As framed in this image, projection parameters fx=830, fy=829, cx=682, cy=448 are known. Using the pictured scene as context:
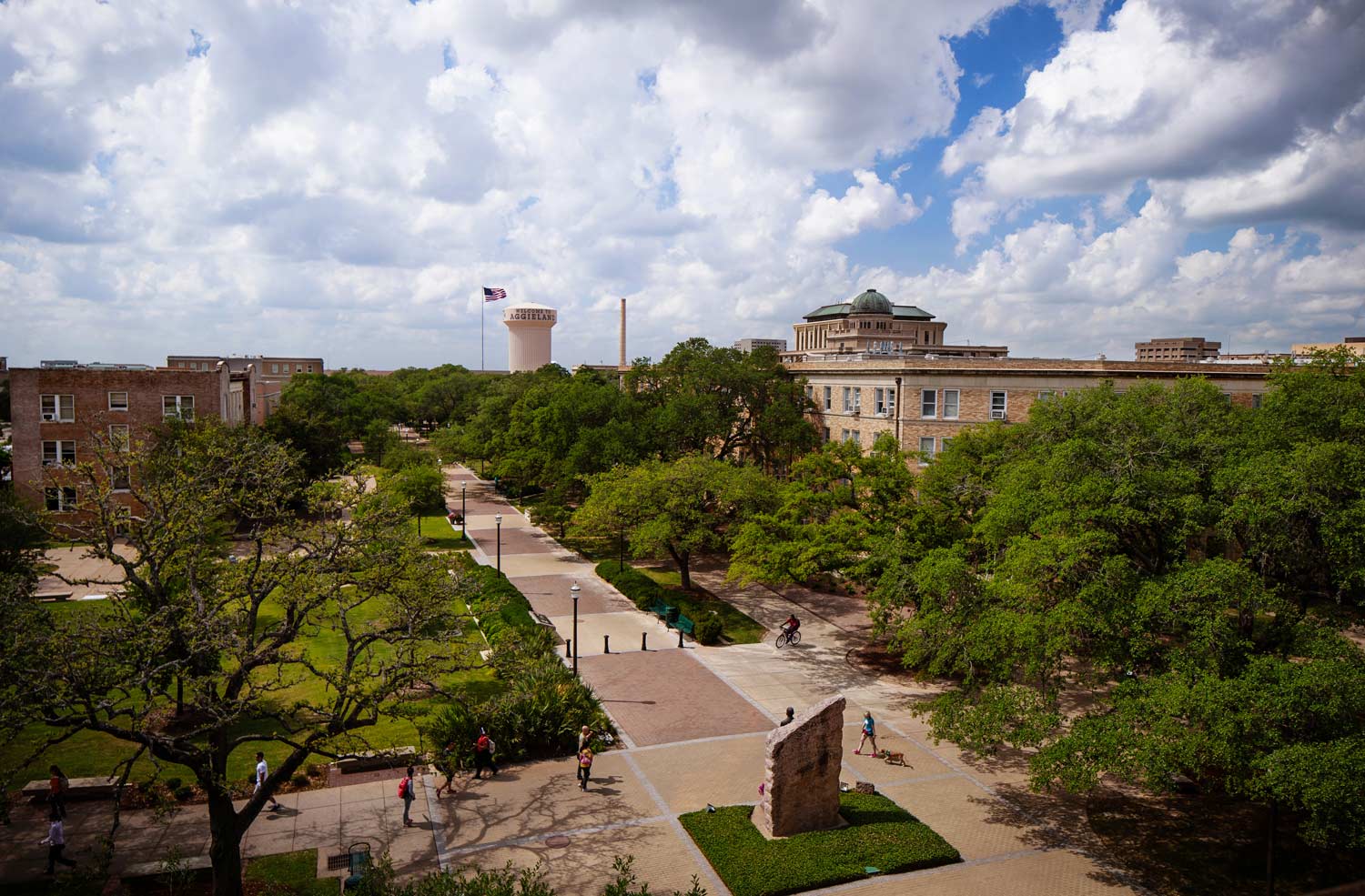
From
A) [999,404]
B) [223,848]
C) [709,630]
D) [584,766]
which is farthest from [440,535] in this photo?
[223,848]

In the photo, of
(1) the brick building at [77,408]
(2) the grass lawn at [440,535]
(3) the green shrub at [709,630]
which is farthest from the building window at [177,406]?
(3) the green shrub at [709,630]

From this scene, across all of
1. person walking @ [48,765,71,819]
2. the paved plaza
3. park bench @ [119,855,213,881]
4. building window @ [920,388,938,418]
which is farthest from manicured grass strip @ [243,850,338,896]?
building window @ [920,388,938,418]

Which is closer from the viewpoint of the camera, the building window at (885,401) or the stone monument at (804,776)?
the stone monument at (804,776)

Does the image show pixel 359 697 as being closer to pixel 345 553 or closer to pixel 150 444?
pixel 345 553

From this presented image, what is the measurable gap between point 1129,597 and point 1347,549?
3987 mm

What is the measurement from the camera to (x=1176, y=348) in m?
91.4

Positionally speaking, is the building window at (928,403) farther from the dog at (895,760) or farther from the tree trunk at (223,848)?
the tree trunk at (223,848)

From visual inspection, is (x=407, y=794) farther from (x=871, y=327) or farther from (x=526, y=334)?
(x=526, y=334)

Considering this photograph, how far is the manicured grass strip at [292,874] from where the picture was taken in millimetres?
15836

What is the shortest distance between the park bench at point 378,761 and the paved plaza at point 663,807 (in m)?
0.62

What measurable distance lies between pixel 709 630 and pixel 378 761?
13335mm

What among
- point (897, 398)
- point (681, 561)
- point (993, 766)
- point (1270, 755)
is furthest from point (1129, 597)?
point (897, 398)

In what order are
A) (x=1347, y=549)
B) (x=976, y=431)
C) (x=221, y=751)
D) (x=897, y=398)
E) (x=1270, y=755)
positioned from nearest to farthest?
(x=1270, y=755)
(x=221, y=751)
(x=1347, y=549)
(x=976, y=431)
(x=897, y=398)

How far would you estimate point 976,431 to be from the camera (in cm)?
3173
